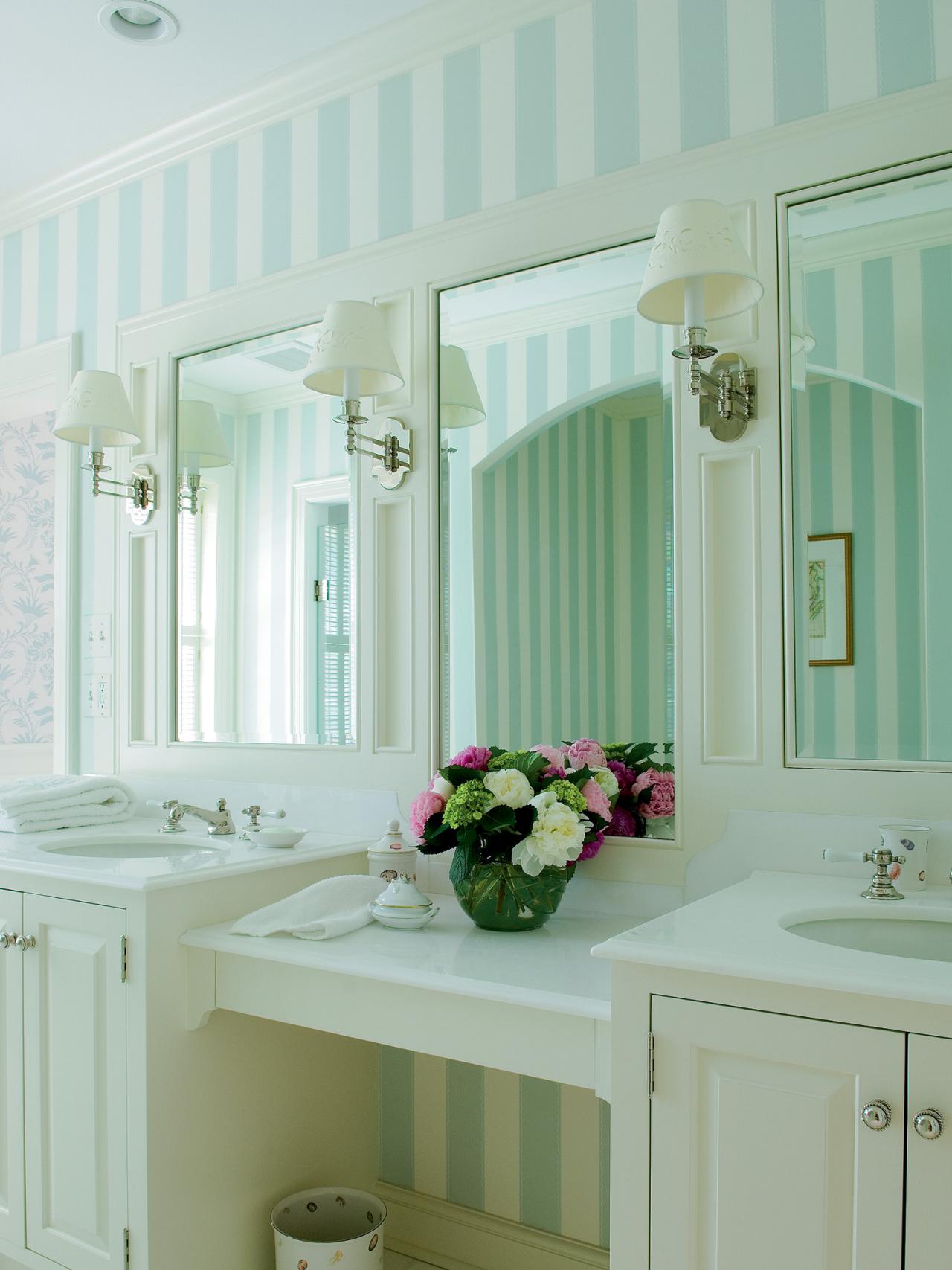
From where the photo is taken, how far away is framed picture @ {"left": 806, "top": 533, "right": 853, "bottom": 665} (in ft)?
5.49

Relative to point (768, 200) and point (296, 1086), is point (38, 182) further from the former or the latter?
point (296, 1086)

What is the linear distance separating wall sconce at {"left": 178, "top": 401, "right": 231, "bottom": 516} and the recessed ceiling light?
30.6 inches

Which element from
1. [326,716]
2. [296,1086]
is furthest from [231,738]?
[296,1086]

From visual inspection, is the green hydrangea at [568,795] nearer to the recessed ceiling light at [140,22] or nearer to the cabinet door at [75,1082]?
the cabinet door at [75,1082]

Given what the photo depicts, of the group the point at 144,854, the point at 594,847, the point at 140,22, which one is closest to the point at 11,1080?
the point at 144,854

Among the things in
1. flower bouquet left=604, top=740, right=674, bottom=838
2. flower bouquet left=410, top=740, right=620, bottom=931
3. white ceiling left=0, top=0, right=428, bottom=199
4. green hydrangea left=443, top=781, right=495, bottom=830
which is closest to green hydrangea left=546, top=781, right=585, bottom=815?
flower bouquet left=410, top=740, right=620, bottom=931

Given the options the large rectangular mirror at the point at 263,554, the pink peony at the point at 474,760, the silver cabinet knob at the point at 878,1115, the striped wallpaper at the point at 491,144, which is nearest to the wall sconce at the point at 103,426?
the large rectangular mirror at the point at 263,554

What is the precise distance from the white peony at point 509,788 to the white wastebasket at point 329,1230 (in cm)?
82

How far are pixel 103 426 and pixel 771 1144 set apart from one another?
2.10 meters

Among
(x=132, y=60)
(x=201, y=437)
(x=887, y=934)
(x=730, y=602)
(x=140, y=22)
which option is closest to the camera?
(x=887, y=934)

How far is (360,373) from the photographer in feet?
6.91

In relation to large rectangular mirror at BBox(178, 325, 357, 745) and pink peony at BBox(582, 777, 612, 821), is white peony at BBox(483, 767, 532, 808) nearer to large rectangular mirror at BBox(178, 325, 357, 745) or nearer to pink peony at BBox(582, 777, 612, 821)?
pink peony at BBox(582, 777, 612, 821)

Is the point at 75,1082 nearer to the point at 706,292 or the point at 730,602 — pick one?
the point at 730,602

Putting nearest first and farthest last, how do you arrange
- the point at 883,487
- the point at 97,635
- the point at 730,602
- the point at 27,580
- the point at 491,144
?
the point at 883,487, the point at 730,602, the point at 491,144, the point at 97,635, the point at 27,580
